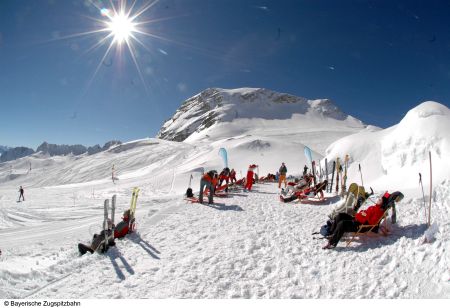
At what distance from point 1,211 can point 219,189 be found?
14508mm

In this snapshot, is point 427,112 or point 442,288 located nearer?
point 442,288

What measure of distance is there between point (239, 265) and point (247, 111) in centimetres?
15773

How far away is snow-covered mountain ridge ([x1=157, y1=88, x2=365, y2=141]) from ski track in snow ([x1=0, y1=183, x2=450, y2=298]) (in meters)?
124

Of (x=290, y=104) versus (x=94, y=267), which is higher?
(x=290, y=104)

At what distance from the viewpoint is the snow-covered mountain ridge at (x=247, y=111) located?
14938 centimetres

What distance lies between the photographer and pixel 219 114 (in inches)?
5792

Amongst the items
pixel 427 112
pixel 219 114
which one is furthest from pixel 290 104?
pixel 427 112

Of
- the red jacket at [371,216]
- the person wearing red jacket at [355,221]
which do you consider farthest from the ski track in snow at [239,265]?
the red jacket at [371,216]

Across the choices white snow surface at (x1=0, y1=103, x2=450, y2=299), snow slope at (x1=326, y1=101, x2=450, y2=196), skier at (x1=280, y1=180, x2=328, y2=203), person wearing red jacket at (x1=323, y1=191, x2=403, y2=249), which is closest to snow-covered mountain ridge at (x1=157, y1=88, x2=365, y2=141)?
snow slope at (x1=326, y1=101, x2=450, y2=196)

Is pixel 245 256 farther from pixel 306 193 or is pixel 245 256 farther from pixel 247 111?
pixel 247 111

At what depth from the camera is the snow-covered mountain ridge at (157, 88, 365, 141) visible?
14938 centimetres

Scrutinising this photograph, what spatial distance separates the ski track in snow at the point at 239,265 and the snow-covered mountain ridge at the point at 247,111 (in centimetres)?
12366

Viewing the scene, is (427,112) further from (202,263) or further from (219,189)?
(202,263)

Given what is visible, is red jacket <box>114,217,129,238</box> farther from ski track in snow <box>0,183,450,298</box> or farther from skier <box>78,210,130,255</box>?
ski track in snow <box>0,183,450,298</box>
